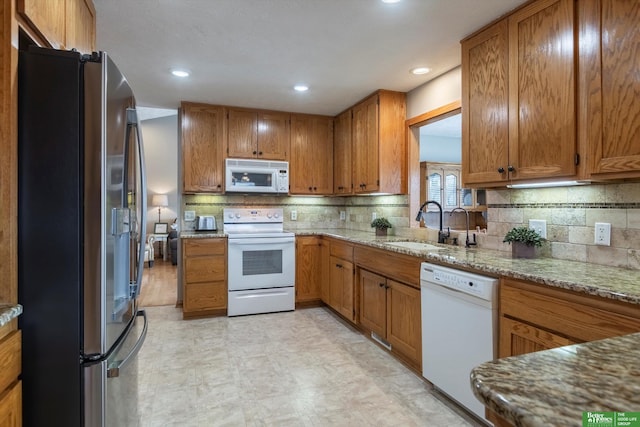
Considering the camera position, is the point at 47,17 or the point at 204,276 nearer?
the point at 47,17

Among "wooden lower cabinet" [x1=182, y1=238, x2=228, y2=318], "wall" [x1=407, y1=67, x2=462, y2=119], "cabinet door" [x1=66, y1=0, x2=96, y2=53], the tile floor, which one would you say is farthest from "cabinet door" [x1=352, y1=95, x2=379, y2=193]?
"cabinet door" [x1=66, y1=0, x2=96, y2=53]

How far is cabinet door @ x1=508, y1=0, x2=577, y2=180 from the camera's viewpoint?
1.73m

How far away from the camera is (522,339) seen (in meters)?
1.61

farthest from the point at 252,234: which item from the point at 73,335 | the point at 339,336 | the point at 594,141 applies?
the point at 594,141

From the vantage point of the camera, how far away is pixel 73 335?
121 centimetres

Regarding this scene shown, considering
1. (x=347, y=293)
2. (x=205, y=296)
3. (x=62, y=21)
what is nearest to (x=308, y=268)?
(x=347, y=293)

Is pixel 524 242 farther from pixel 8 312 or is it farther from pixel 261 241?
pixel 261 241

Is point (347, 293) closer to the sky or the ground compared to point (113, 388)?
closer to the ground

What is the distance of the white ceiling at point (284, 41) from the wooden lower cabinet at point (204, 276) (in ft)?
5.25

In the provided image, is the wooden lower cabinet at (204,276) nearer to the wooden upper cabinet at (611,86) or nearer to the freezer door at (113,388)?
the freezer door at (113,388)

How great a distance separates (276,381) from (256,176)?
2.41m

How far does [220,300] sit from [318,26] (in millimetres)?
2858

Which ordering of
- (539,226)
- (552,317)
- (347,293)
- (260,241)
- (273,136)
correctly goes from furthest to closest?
1. (273,136)
2. (260,241)
3. (347,293)
4. (539,226)
5. (552,317)
